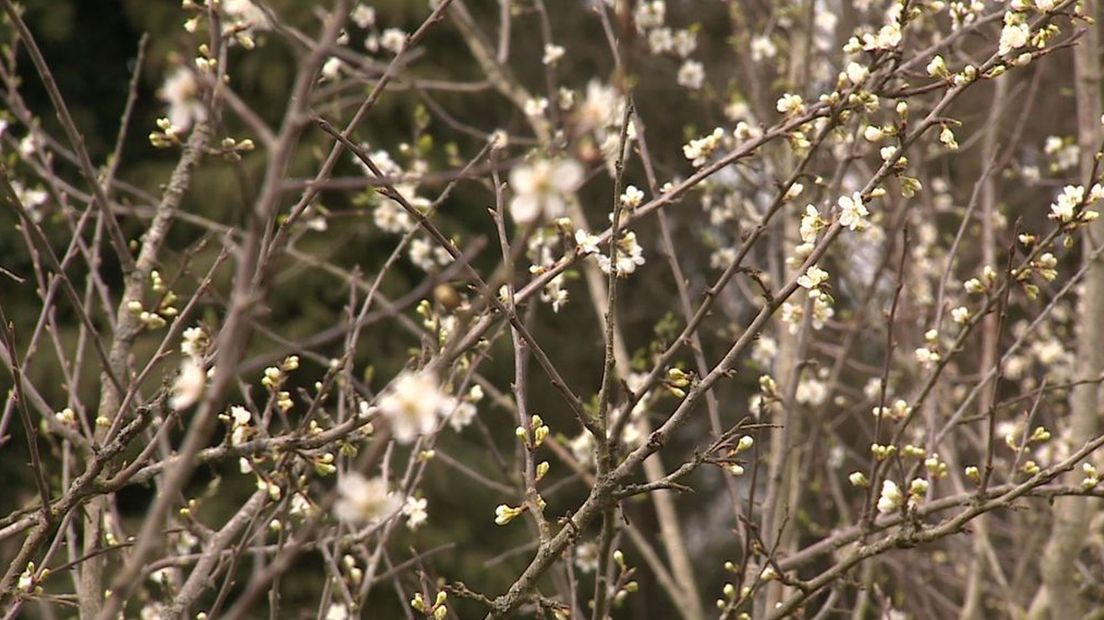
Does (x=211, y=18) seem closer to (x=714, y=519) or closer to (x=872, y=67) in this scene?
(x=872, y=67)

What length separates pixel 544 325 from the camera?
Answer: 979 centimetres

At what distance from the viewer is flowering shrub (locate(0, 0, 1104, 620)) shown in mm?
1921

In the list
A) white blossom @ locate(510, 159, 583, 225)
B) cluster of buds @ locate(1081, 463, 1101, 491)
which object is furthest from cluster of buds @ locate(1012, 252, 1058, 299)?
white blossom @ locate(510, 159, 583, 225)

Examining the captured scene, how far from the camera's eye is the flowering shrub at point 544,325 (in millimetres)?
1921

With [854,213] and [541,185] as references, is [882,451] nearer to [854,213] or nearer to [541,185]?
[854,213]

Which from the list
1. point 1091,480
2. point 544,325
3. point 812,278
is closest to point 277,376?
point 812,278

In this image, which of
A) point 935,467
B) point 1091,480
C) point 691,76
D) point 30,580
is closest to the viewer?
point 1091,480

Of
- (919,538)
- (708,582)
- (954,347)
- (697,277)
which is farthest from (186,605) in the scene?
(697,277)

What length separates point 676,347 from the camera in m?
1.98

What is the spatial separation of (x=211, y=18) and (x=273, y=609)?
1161mm

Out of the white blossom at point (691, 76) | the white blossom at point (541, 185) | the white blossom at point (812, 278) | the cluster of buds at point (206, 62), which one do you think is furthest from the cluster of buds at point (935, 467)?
the white blossom at point (691, 76)

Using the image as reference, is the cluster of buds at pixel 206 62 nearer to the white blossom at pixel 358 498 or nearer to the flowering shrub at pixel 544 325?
the flowering shrub at pixel 544 325

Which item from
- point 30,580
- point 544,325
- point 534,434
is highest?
point 544,325

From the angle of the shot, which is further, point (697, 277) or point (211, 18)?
point (697, 277)
